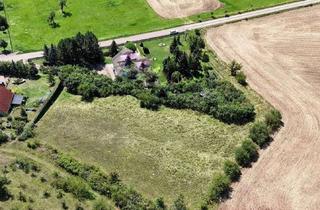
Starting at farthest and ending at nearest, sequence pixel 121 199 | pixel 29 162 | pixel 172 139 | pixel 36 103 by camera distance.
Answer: pixel 36 103 → pixel 172 139 → pixel 29 162 → pixel 121 199

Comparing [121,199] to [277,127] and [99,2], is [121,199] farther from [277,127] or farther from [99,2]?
[99,2]

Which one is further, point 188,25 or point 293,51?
point 188,25

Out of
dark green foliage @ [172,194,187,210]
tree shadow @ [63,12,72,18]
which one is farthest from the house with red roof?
dark green foliage @ [172,194,187,210]

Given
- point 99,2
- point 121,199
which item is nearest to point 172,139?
point 121,199

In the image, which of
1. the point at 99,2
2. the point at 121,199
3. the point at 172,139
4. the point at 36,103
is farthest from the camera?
the point at 99,2

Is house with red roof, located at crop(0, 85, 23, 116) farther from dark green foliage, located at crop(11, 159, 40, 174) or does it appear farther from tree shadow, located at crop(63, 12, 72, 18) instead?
tree shadow, located at crop(63, 12, 72, 18)

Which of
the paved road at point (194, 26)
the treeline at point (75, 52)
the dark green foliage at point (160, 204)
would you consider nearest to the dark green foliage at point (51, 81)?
the treeline at point (75, 52)
